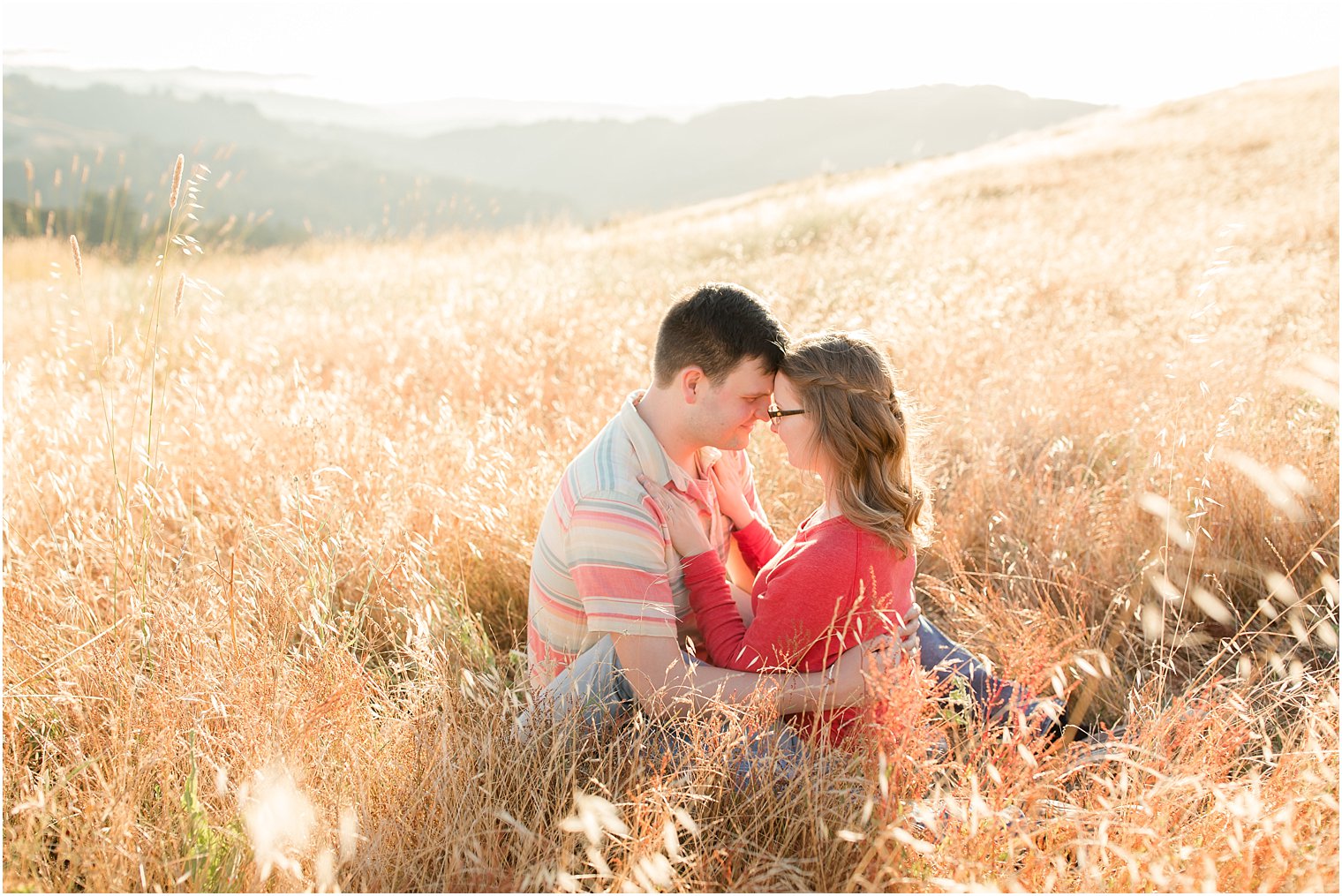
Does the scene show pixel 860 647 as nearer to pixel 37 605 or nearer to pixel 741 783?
pixel 741 783

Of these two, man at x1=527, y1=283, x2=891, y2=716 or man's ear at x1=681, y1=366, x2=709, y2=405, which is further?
man's ear at x1=681, y1=366, x2=709, y2=405

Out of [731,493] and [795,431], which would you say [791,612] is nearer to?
[795,431]

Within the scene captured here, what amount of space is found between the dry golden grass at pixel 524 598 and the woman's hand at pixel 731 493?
674 mm

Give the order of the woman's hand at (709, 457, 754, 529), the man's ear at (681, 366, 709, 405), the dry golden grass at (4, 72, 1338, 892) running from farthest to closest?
1. the woman's hand at (709, 457, 754, 529)
2. the man's ear at (681, 366, 709, 405)
3. the dry golden grass at (4, 72, 1338, 892)

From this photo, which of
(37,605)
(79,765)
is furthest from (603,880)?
(37,605)

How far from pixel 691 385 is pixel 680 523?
1.30 feet

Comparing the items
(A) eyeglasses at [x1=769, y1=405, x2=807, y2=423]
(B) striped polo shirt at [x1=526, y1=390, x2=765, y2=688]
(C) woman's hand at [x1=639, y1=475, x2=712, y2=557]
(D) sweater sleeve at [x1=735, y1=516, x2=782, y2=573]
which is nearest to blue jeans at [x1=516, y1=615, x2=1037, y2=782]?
(B) striped polo shirt at [x1=526, y1=390, x2=765, y2=688]

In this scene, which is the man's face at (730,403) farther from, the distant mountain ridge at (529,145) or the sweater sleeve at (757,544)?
the distant mountain ridge at (529,145)

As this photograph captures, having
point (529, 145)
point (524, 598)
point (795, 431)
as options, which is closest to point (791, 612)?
point (795, 431)

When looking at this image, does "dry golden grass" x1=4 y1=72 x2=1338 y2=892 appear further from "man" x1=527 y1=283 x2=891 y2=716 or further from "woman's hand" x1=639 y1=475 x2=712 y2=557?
"woman's hand" x1=639 y1=475 x2=712 y2=557

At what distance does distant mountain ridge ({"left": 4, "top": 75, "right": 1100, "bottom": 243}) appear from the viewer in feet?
147

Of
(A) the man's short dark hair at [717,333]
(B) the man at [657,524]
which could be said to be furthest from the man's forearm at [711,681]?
(A) the man's short dark hair at [717,333]

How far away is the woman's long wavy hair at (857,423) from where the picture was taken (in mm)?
2289

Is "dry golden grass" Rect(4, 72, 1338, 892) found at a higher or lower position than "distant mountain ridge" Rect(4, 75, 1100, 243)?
lower
